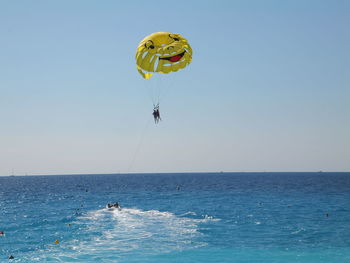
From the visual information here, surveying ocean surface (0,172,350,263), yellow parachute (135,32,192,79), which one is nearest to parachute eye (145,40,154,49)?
yellow parachute (135,32,192,79)

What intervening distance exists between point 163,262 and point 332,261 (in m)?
13.7

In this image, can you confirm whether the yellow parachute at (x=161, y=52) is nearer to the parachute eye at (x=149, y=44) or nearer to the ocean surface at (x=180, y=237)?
the parachute eye at (x=149, y=44)

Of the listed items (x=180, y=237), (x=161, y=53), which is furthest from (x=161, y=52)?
(x=180, y=237)

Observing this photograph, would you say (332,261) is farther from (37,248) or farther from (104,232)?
(37,248)

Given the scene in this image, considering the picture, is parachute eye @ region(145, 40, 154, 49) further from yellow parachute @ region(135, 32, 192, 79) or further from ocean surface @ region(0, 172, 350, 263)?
ocean surface @ region(0, 172, 350, 263)

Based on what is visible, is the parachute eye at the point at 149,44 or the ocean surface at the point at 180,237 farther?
the ocean surface at the point at 180,237

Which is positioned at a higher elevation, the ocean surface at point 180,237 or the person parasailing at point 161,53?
the person parasailing at point 161,53

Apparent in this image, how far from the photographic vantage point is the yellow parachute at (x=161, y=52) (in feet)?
76.9

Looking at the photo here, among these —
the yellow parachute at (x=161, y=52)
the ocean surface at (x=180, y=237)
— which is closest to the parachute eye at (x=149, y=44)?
the yellow parachute at (x=161, y=52)

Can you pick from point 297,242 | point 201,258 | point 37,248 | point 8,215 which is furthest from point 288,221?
point 8,215

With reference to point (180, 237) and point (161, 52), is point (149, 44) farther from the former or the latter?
point (180, 237)

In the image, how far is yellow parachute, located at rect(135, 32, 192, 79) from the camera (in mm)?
23453

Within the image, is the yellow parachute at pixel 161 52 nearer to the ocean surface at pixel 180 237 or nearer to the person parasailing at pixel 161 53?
the person parasailing at pixel 161 53

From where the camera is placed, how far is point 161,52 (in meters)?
23.4
